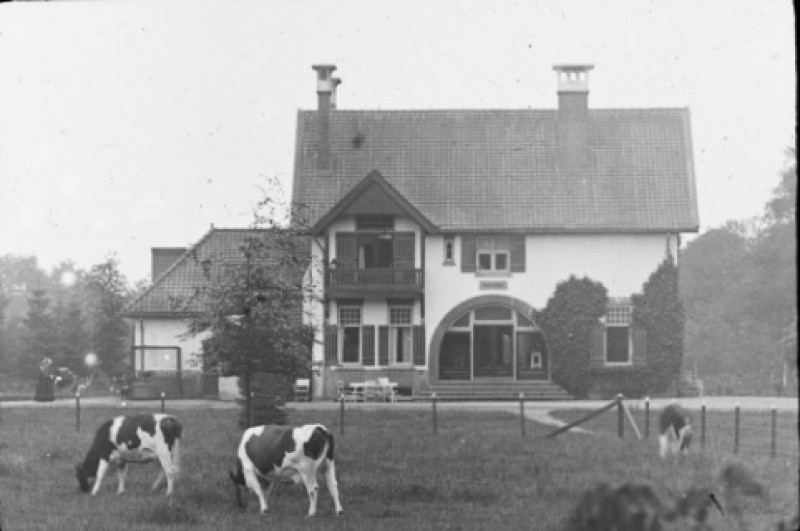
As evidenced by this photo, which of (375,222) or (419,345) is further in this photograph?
(375,222)

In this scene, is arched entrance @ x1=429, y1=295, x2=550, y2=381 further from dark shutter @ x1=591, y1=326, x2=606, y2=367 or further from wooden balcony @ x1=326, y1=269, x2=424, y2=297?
wooden balcony @ x1=326, y1=269, x2=424, y2=297

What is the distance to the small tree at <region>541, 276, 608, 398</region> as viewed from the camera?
14.4 m

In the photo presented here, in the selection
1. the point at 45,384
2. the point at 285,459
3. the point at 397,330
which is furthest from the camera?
the point at 397,330

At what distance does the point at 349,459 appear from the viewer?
43.6 feet

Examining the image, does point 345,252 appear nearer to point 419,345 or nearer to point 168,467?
point 419,345

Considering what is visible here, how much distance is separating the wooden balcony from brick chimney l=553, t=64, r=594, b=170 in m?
3.39

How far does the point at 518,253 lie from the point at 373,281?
233 cm

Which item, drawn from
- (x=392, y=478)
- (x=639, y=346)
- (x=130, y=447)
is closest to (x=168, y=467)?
(x=130, y=447)

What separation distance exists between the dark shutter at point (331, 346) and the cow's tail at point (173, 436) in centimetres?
336

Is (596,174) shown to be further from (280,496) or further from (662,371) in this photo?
(280,496)

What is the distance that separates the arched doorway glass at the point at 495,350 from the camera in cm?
1539

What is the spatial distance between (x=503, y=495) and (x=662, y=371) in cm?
404

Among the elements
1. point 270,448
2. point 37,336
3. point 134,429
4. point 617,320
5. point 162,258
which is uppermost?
point 162,258

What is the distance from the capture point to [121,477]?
12688 millimetres
